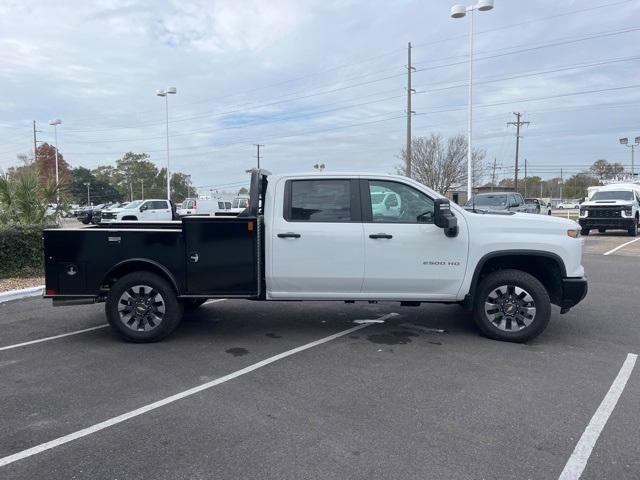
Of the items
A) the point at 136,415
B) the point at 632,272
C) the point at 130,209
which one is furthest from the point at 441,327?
the point at 130,209

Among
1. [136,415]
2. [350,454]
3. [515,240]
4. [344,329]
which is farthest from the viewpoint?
[344,329]

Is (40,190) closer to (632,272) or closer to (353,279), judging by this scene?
(353,279)

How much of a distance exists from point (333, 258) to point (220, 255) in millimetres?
1299

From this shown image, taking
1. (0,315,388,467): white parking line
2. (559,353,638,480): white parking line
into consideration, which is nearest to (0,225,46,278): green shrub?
(0,315,388,467): white parking line

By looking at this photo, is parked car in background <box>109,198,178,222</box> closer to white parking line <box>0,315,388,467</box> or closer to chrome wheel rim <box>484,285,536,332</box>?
white parking line <box>0,315,388,467</box>

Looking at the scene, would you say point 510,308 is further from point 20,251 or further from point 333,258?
point 20,251

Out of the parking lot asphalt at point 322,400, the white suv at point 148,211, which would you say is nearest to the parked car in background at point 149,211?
the white suv at point 148,211

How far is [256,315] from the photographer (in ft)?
24.8

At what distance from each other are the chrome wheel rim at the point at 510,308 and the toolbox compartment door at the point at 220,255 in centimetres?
278

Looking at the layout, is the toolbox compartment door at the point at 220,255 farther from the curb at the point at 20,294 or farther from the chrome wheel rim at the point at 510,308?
the curb at the point at 20,294

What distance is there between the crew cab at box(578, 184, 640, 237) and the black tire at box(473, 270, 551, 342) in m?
17.2

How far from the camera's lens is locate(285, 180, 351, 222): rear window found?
605 centimetres

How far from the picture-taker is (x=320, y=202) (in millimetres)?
6098

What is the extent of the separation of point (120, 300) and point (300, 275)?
2098mm
